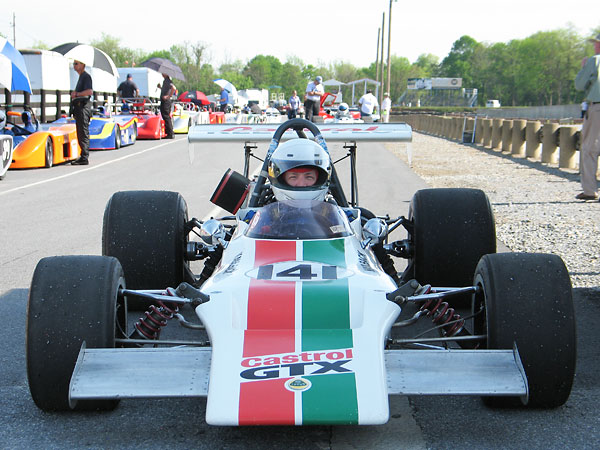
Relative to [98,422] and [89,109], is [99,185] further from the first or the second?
[98,422]

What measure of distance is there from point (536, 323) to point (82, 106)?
47.0ft

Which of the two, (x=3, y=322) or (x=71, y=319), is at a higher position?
(x=71, y=319)

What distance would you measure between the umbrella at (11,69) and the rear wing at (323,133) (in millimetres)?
10262

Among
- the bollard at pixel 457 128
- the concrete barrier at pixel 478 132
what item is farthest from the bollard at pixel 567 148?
the bollard at pixel 457 128

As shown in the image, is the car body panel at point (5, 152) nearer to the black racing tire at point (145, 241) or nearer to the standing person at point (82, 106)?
the standing person at point (82, 106)

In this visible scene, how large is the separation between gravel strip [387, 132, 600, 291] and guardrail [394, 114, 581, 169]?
366 mm

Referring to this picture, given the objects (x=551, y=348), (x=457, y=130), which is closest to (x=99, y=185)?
(x=551, y=348)

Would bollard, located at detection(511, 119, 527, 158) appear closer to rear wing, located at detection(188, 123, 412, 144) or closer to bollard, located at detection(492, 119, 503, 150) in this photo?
bollard, located at detection(492, 119, 503, 150)

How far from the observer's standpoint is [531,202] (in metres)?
11.3

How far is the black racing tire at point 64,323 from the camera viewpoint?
3.53 metres

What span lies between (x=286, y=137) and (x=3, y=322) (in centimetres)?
→ 280

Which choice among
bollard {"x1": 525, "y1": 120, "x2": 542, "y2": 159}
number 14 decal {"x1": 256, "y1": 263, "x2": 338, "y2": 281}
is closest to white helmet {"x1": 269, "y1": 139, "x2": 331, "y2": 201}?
number 14 decal {"x1": 256, "y1": 263, "x2": 338, "y2": 281}

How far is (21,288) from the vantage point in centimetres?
614

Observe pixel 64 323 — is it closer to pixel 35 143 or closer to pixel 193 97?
pixel 35 143
